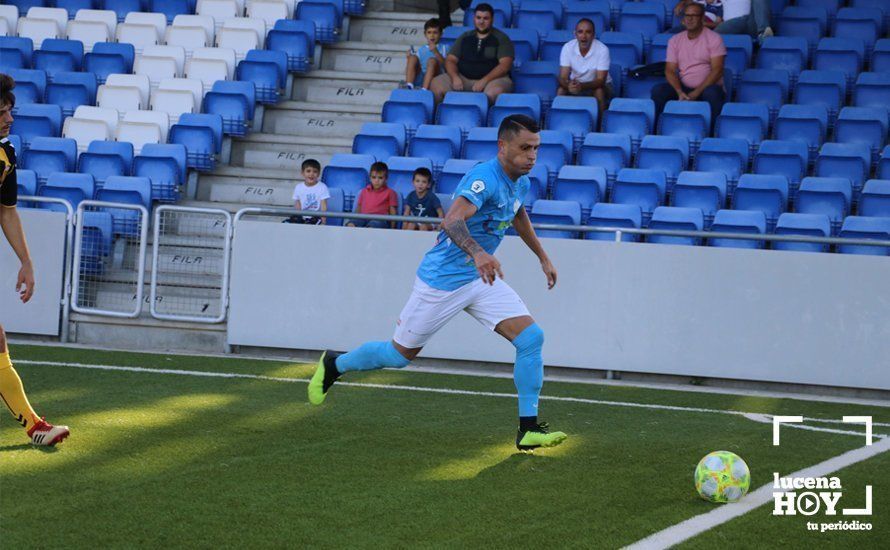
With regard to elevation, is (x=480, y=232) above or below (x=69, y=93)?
below

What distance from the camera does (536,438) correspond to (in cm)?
756

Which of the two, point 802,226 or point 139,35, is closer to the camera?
point 802,226

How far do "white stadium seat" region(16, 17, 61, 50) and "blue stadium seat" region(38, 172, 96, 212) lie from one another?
15.3 ft

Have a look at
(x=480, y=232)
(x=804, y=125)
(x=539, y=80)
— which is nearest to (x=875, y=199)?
(x=804, y=125)

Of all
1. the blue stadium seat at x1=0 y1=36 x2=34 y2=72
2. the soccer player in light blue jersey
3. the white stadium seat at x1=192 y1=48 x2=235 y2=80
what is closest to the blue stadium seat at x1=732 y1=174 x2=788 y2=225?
the soccer player in light blue jersey

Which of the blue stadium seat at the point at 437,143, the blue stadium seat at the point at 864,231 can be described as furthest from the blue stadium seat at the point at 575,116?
the blue stadium seat at the point at 864,231

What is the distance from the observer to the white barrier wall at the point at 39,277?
12.6 metres

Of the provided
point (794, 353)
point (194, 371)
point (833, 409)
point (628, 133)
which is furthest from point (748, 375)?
point (194, 371)

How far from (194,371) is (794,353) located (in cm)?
548

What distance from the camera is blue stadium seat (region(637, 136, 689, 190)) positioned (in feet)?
45.5

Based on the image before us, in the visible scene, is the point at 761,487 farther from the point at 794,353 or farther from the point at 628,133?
the point at 628,133

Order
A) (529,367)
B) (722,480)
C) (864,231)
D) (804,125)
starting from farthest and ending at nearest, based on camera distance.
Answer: (804,125), (864,231), (529,367), (722,480)

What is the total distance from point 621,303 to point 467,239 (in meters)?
4.93

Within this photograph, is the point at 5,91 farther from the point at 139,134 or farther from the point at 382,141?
the point at 139,134
